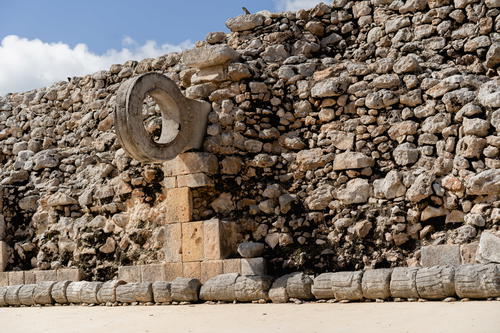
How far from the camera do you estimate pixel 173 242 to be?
974 cm

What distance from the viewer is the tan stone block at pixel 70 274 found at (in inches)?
431

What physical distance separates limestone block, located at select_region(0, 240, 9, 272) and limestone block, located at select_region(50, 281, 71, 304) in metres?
1.93

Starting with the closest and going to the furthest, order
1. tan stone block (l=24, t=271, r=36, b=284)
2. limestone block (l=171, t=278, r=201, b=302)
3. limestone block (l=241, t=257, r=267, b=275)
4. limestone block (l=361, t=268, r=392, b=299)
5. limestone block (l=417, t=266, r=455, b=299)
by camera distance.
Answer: limestone block (l=417, t=266, r=455, b=299) < limestone block (l=361, t=268, r=392, b=299) < limestone block (l=171, t=278, r=201, b=302) < limestone block (l=241, t=257, r=267, b=275) < tan stone block (l=24, t=271, r=36, b=284)

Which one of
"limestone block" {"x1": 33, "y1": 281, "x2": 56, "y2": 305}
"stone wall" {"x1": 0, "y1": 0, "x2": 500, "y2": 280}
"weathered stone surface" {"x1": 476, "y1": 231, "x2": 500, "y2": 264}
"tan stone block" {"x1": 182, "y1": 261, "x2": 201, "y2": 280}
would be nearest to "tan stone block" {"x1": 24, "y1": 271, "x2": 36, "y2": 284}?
"stone wall" {"x1": 0, "y1": 0, "x2": 500, "y2": 280}

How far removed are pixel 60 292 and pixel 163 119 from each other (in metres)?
3.34

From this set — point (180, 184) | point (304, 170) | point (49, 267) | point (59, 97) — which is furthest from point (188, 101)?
point (59, 97)

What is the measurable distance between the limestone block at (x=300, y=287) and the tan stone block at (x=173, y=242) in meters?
2.08

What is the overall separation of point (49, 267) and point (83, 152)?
2.45 m

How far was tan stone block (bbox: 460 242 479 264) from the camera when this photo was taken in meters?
Answer: 7.77

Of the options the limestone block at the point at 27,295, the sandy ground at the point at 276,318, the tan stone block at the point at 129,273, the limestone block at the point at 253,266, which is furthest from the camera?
the limestone block at the point at 27,295

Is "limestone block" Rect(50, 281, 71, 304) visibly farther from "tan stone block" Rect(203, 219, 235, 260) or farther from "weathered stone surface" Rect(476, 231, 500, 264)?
"weathered stone surface" Rect(476, 231, 500, 264)

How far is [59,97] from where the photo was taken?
1397cm

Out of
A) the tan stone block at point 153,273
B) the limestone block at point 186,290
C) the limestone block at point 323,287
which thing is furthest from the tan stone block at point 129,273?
the limestone block at point 323,287

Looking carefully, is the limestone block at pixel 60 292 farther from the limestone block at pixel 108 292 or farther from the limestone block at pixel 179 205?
the limestone block at pixel 179 205
